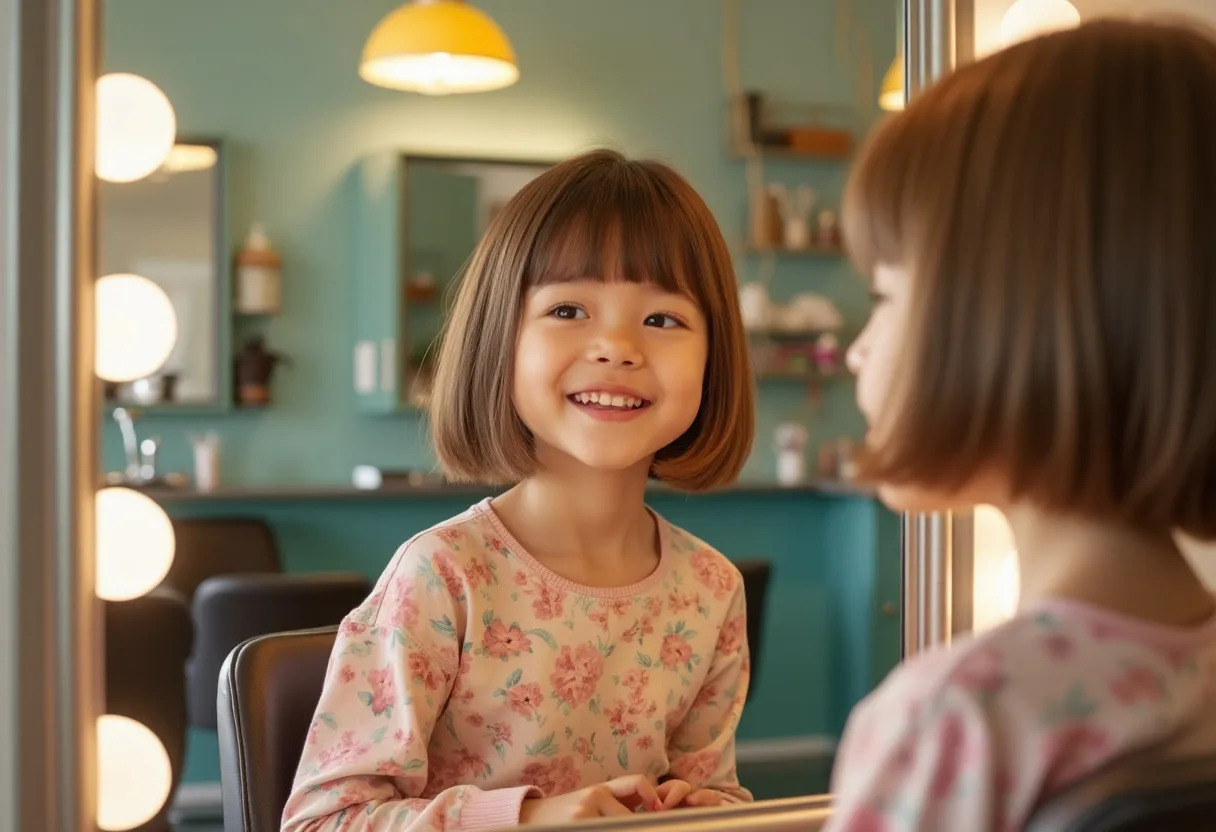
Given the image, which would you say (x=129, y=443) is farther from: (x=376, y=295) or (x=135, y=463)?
(x=376, y=295)

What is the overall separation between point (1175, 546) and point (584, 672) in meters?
0.43

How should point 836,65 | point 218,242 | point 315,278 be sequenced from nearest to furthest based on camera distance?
point 218,242, point 315,278, point 836,65

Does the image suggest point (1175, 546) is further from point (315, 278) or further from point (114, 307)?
point (315, 278)

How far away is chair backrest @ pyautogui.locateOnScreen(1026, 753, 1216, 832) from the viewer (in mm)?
434

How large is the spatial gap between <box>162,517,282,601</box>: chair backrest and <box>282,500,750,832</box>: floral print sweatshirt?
1.69ft

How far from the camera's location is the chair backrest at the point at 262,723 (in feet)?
3.01

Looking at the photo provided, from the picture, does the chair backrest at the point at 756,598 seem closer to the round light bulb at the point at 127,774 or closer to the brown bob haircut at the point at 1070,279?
the round light bulb at the point at 127,774

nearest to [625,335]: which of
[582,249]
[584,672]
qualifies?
[582,249]

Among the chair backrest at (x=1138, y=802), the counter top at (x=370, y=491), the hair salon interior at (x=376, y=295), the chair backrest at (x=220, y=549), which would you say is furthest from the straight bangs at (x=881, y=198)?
the chair backrest at (x=220, y=549)

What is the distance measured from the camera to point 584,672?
89 cm

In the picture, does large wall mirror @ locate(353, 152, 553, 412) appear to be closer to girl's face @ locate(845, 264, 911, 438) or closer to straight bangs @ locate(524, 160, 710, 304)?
straight bangs @ locate(524, 160, 710, 304)

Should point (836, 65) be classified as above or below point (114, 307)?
above

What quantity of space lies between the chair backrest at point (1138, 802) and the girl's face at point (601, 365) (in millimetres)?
451

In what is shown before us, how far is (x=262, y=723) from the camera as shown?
0.93 m
